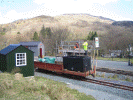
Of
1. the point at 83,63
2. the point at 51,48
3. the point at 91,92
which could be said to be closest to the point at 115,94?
the point at 91,92

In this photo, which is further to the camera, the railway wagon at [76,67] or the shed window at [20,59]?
the shed window at [20,59]

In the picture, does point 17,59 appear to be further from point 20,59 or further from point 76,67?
point 76,67

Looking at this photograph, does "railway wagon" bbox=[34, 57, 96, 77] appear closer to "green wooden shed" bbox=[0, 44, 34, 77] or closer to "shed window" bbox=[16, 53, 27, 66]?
"green wooden shed" bbox=[0, 44, 34, 77]

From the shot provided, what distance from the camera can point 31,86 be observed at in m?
6.33

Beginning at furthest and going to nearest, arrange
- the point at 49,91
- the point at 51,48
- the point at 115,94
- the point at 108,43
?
1. the point at 51,48
2. the point at 108,43
3. the point at 115,94
4. the point at 49,91

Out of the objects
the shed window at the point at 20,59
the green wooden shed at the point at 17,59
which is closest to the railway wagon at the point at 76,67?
the green wooden shed at the point at 17,59

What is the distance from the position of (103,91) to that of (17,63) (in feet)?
24.4

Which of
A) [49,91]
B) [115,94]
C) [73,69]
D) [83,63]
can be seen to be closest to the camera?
[49,91]

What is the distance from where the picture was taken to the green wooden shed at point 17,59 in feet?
35.1

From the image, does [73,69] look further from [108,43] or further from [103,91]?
[108,43]

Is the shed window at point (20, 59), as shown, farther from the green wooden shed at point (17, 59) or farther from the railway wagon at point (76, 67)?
the railway wagon at point (76, 67)

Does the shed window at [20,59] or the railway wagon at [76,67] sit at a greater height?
the shed window at [20,59]

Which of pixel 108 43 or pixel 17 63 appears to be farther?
pixel 108 43

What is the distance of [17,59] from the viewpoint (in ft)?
36.4
